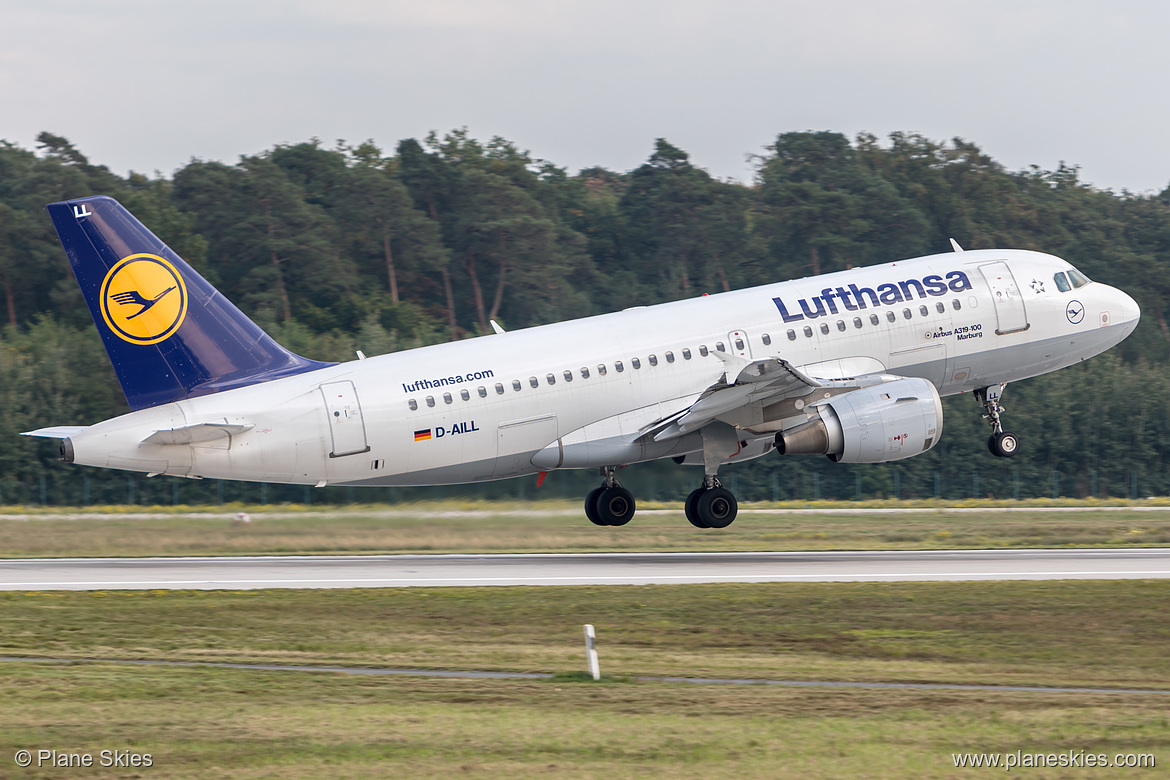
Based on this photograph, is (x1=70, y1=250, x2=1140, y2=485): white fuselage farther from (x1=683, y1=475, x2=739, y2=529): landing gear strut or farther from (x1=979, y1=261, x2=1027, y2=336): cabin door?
(x1=683, y1=475, x2=739, y2=529): landing gear strut

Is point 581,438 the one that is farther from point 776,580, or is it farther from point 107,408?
point 107,408

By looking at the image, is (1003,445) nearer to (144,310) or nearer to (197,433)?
(197,433)

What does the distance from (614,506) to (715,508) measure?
8.98 feet

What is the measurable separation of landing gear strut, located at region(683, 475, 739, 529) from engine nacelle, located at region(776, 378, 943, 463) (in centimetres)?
236

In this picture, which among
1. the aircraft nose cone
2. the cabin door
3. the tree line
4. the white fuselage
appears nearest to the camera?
the white fuselage

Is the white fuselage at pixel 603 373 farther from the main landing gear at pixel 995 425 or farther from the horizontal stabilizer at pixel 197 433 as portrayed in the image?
the main landing gear at pixel 995 425

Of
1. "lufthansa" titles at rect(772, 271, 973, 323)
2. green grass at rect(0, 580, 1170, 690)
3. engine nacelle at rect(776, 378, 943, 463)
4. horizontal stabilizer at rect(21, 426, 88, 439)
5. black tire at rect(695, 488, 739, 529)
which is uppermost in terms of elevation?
"lufthansa" titles at rect(772, 271, 973, 323)

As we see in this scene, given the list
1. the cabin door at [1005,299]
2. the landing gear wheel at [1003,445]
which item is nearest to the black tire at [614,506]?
the landing gear wheel at [1003,445]

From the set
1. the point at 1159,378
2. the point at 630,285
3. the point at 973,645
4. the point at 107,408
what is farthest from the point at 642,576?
the point at 630,285

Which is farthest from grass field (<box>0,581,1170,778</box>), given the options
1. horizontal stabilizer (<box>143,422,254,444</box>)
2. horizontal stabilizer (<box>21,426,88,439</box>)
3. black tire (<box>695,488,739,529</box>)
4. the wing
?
black tire (<box>695,488,739,529</box>)

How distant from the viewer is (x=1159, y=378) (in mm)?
73250

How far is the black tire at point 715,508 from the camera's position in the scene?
33.0 metres

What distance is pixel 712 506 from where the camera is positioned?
1299 inches

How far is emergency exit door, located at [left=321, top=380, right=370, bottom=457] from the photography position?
29.6 meters
